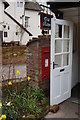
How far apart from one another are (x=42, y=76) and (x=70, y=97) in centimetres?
116

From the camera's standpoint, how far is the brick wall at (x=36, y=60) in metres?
4.72

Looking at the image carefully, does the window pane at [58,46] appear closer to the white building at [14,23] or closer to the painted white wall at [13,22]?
the white building at [14,23]

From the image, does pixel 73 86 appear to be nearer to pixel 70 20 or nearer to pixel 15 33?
pixel 70 20

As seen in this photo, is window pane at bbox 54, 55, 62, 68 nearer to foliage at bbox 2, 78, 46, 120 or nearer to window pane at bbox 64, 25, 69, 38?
window pane at bbox 64, 25, 69, 38

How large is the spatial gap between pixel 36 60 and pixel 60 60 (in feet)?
2.49

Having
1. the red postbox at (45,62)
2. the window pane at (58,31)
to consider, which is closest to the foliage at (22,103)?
the red postbox at (45,62)

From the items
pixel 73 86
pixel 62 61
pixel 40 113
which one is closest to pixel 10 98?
pixel 40 113

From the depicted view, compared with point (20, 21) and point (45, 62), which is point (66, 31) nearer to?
point (45, 62)

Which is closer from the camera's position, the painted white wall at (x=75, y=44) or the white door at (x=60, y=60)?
the white door at (x=60, y=60)

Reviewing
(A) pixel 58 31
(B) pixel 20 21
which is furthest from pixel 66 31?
(B) pixel 20 21

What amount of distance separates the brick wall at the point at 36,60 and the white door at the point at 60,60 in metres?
0.61

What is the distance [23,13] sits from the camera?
58.4ft

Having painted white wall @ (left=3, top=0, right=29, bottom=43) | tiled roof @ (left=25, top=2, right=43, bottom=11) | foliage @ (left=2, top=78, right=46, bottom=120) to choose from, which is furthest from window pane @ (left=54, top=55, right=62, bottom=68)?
tiled roof @ (left=25, top=2, right=43, bottom=11)

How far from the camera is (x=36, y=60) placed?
476 centimetres
